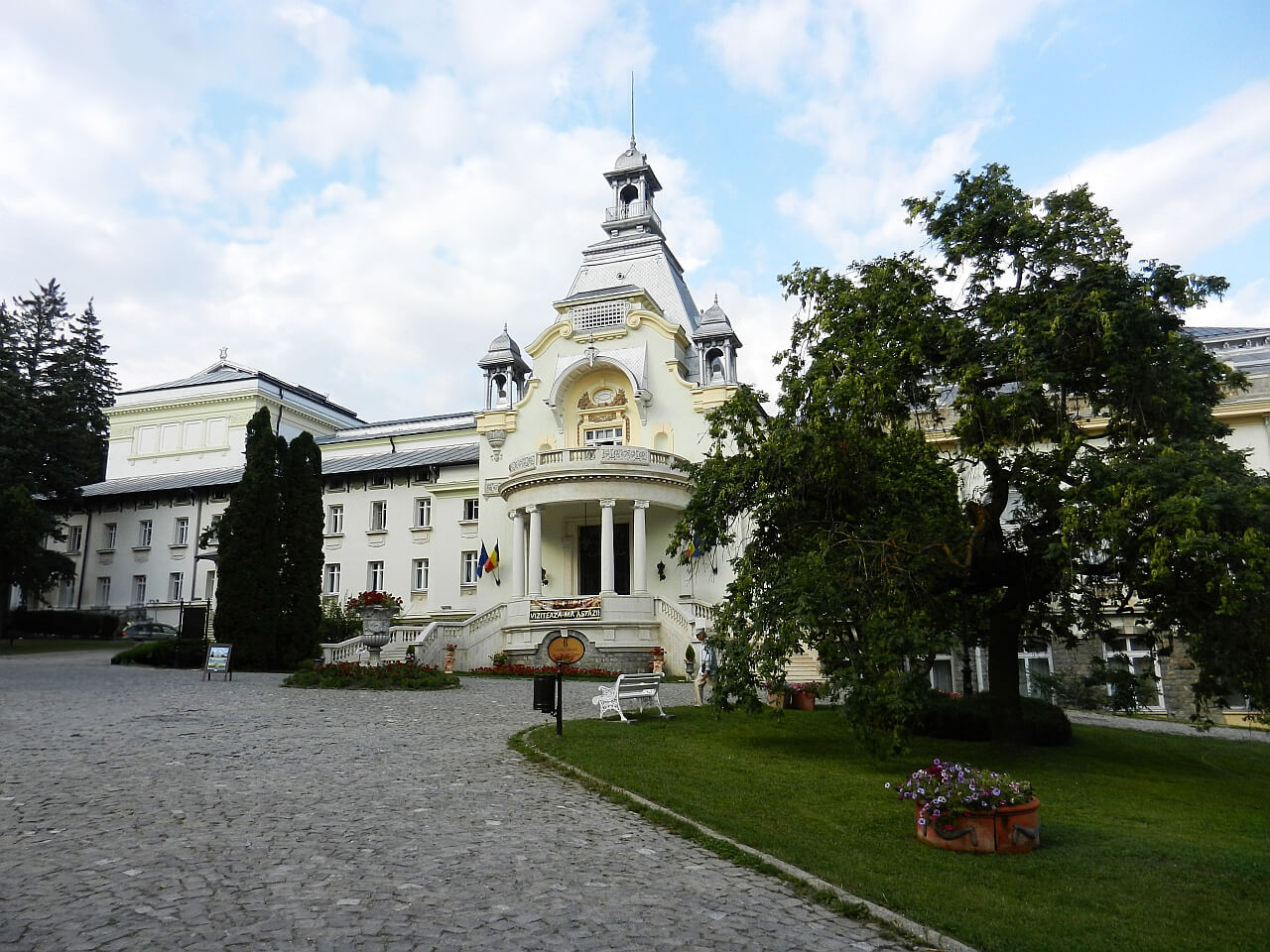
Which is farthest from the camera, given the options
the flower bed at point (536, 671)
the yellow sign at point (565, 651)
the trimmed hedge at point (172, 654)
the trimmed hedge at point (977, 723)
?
the trimmed hedge at point (172, 654)

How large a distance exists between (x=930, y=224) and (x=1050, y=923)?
12.8 m

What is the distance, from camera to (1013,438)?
1435 centimetres

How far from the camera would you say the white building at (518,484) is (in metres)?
32.6

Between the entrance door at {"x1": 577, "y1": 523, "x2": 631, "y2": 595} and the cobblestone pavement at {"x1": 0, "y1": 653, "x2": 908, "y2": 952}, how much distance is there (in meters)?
23.8

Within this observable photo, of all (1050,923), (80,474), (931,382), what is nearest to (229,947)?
(1050,923)

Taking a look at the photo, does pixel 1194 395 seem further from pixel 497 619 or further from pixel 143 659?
pixel 143 659

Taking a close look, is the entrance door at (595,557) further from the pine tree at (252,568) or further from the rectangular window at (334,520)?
the rectangular window at (334,520)

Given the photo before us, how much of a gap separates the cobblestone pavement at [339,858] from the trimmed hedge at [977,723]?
8.39m

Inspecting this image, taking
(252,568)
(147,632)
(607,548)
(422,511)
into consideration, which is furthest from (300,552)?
(147,632)

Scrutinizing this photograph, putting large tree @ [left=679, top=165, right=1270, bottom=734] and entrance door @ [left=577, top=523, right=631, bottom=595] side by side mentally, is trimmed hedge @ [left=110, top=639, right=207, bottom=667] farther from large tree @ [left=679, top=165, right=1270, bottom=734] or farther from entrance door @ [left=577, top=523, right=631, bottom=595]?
large tree @ [left=679, top=165, right=1270, bottom=734]

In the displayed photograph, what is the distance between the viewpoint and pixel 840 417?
14.7 metres

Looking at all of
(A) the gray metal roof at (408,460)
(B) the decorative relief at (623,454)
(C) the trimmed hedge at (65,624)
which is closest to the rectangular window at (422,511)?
(A) the gray metal roof at (408,460)

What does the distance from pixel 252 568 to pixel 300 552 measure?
1.60 m

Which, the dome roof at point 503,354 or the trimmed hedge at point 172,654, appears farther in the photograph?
the dome roof at point 503,354
